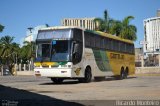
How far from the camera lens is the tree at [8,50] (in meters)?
101

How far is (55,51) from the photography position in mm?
21906

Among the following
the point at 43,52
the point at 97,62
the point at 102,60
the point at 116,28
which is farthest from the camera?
the point at 116,28

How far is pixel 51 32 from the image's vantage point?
22.7 m

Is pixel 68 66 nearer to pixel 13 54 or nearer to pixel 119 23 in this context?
pixel 119 23

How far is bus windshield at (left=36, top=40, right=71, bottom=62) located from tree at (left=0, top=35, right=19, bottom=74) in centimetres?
7721

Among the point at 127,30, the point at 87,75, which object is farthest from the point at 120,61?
the point at 127,30

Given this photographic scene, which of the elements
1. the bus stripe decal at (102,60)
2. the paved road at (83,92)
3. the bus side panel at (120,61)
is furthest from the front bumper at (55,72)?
the bus side panel at (120,61)

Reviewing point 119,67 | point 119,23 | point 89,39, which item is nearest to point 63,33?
point 89,39

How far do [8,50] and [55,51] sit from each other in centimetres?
8254

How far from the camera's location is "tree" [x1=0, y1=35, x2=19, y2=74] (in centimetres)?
10060

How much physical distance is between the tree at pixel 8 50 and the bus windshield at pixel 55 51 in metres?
77.2

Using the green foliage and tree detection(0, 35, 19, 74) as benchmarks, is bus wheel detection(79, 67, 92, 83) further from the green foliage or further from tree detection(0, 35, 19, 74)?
tree detection(0, 35, 19, 74)

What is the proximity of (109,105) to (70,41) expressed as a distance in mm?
11126

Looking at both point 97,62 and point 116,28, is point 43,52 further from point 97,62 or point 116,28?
point 116,28
